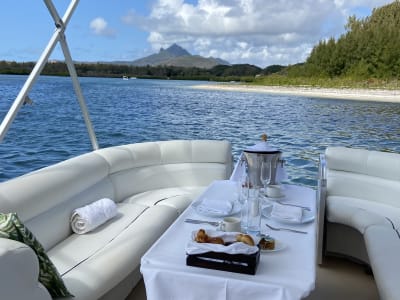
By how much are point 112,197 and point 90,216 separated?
608 millimetres

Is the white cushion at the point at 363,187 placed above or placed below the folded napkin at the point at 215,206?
below

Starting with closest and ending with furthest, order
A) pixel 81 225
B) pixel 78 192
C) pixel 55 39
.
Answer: pixel 81 225 < pixel 78 192 < pixel 55 39

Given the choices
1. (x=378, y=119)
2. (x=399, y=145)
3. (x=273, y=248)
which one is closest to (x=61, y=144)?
(x=273, y=248)

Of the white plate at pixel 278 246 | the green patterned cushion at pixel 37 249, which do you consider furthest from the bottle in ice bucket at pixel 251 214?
the green patterned cushion at pixel 37 249

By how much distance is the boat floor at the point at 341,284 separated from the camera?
2.26m

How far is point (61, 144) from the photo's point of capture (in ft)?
21.0

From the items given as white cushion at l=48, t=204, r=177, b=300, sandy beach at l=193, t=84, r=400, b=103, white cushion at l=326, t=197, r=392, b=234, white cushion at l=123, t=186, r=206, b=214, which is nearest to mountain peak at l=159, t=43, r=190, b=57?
sandy beach at l=193, t=84, r=400, b=103

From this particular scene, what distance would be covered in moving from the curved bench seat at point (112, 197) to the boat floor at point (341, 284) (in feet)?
1.25

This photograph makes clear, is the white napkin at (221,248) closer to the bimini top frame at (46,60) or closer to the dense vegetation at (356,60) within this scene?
the bimini top frame at (46,60)

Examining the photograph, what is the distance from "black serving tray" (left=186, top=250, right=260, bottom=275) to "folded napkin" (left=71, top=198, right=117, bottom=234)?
3.38 feet

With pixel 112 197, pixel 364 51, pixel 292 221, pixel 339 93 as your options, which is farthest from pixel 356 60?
pixel 292 221

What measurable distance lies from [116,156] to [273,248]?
1.74 metres

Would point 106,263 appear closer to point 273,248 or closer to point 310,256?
point 273,248

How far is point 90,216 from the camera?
2227 mm
